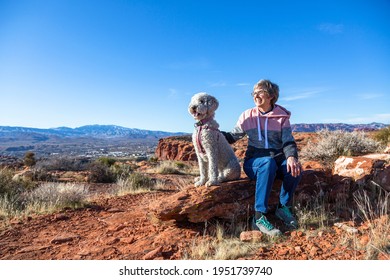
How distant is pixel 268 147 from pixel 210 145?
83cm

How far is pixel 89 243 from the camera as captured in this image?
157 inches

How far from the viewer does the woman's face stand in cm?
414

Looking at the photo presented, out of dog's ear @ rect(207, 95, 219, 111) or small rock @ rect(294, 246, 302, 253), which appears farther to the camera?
dog's ear @ rect(207, 95, 219, 111)

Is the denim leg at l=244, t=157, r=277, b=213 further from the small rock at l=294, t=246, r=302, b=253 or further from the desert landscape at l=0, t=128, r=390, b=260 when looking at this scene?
the small rock at l=294, t=246, r=302, b=253

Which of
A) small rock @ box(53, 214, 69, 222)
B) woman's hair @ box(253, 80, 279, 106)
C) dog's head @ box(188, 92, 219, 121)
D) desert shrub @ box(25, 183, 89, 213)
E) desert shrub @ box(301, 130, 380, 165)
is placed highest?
woman's hair @ box(253, 80, 279, 106)

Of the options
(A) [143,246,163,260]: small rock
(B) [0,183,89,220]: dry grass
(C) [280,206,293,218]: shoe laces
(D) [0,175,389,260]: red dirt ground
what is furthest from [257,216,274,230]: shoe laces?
(B) [0,183,89,220]: dry grass

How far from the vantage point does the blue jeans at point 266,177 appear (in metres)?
3.79

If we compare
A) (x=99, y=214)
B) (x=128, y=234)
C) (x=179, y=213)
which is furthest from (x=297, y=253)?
(x=99, y=214)

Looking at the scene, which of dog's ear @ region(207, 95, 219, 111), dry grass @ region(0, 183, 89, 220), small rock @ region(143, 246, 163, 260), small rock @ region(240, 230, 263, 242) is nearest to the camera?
small rock @ region(143, 246, 163, 260)

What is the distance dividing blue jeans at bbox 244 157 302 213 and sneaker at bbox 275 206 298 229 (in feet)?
0.28

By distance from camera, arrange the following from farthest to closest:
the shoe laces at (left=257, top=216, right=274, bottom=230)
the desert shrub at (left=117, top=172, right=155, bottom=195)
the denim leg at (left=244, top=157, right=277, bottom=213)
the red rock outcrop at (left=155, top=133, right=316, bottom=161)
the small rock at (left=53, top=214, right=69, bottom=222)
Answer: the red rock outcrop at (left=155, top=133, right=316, bottom=161)
the desert shrub at (left=117, top=172, right=155, bottom=195)
the small rock at (left=53, top=214, right=69, bottom=222)
the denim leg at (left=244, top=157, right=277, bottom=213)
the shoe laces at (left=257, top=216, right=274, bottom=230)

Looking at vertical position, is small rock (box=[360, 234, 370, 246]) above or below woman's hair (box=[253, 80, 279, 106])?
below

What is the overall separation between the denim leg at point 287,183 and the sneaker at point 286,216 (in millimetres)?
83
